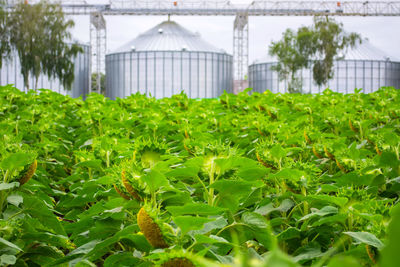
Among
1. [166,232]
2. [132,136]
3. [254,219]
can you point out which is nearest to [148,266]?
[166,232]

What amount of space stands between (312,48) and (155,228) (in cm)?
3687

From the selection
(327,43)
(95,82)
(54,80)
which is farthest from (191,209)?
(95,82)

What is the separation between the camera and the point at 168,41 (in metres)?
35.4

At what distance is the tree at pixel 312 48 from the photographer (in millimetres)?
35781

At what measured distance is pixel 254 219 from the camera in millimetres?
1578

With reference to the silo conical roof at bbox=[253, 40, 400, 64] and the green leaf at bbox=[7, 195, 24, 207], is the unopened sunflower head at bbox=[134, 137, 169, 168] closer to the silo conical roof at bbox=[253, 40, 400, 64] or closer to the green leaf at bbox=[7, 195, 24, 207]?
the green leaf at bbox=[7, 195, 24, 207]

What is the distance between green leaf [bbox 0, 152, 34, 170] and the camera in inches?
67.6

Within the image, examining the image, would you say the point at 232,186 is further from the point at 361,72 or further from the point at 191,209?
the point at 361,72

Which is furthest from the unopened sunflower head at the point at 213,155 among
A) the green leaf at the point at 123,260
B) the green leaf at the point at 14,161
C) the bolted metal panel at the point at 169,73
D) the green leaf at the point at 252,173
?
the bolted metal panel at the point at 169,73

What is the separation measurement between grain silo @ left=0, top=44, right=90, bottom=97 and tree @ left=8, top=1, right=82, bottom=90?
754mm

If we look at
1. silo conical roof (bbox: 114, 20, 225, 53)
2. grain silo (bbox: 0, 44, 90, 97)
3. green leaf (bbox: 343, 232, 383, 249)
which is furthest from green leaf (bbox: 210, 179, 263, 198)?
silo conical roof (bbox: 114, 20, 225, 53)

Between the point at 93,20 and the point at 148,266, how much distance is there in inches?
1448

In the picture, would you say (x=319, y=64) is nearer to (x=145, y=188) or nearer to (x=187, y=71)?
(x=187, y=71)

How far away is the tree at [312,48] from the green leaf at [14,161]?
114 feet
